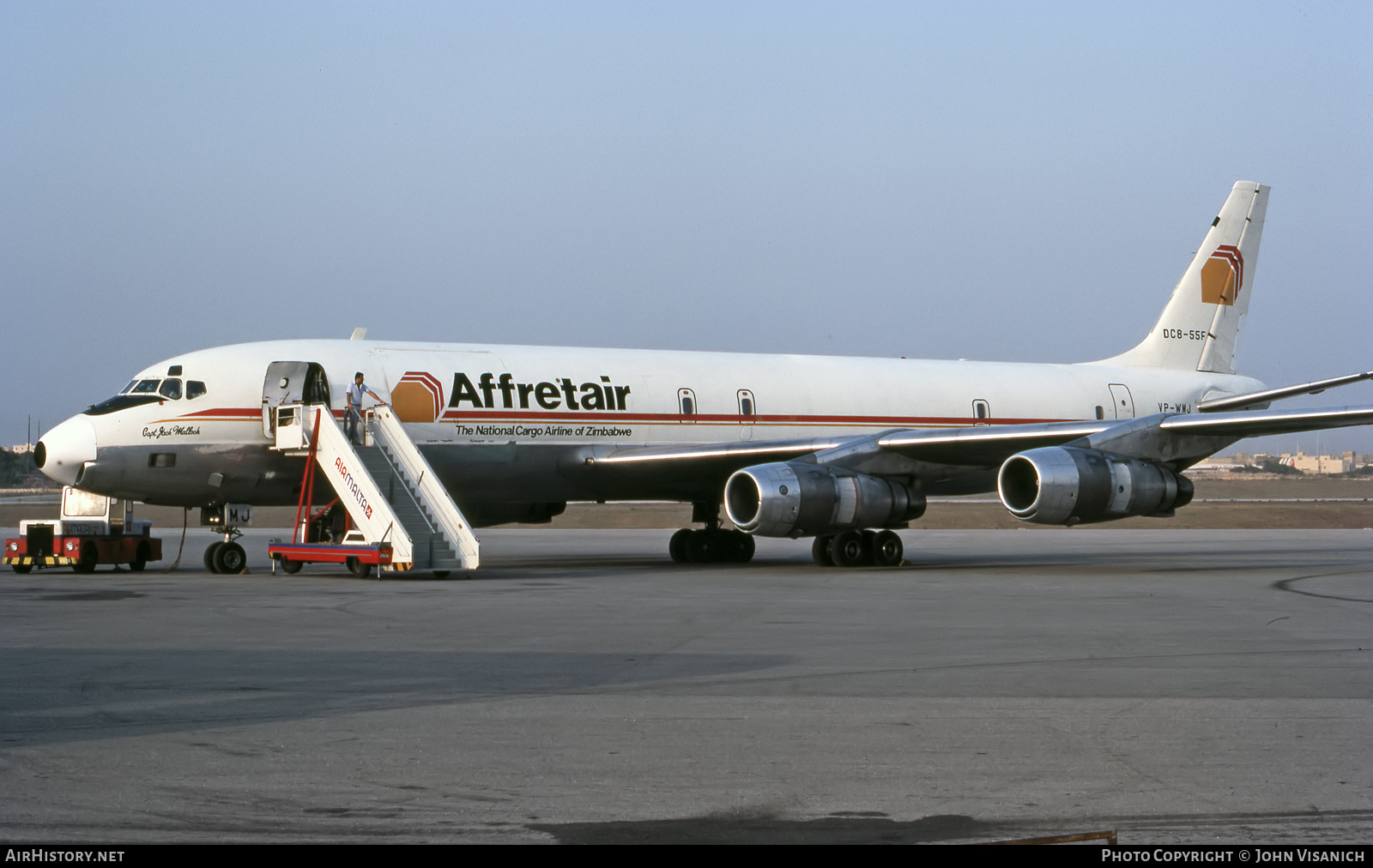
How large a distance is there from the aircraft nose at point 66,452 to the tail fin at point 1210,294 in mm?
20696

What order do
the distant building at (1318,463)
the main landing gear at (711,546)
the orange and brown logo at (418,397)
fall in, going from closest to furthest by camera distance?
1. the orange and brown logo at (418,397)
2. the main landing gear at (711,546)
3. the distant building at (1318,463)

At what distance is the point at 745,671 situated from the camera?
929 cm

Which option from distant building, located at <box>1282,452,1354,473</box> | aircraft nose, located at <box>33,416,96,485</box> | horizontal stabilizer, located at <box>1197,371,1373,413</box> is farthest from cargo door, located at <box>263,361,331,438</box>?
distant building, located at <box>1282,452,1354,473</box>

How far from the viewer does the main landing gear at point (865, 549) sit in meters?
22.3

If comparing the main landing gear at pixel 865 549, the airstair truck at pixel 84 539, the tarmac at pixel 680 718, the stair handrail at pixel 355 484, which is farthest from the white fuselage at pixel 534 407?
the tarmac at pixel 680 718

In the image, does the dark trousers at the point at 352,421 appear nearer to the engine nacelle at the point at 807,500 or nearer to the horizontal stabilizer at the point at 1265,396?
the engine nacelle at the point at 807,500

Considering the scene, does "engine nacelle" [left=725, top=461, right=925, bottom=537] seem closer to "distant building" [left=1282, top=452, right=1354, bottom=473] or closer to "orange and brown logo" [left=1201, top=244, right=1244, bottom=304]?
"orange and brown logo" [left=1201, top=244, right=1244, bottom=304]

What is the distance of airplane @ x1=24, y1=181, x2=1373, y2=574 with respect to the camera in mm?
20047

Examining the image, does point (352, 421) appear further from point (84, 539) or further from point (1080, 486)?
point (1080, 486)

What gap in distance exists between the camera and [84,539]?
20391 millimetres

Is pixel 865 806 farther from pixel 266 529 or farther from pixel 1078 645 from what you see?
pixel 266 529

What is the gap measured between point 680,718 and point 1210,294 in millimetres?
25279

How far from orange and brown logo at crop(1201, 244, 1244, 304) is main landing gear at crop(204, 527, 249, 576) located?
817 inches

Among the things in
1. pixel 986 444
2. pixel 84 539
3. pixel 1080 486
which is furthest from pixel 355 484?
pixel 1080 486
